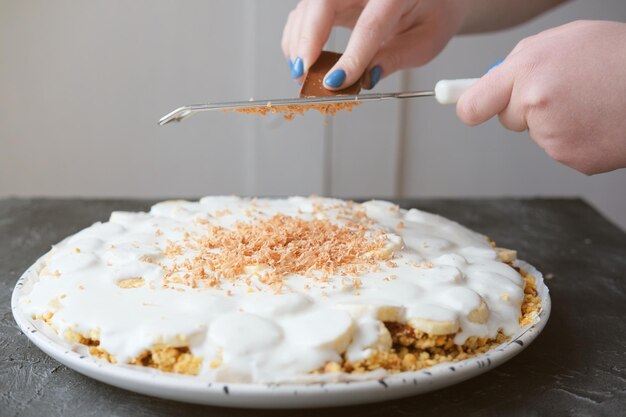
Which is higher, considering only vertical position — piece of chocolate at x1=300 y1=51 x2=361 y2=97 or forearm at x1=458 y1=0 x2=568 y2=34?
forearm at x1=458 y1=0 x2=568 y2=34

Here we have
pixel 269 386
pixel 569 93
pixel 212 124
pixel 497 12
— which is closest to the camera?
pixel 269 386

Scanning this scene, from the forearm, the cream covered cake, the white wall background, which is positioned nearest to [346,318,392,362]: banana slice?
the cream covered cake

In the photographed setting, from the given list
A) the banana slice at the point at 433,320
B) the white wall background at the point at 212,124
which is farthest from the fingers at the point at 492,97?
the white wall background at the point at 212,124

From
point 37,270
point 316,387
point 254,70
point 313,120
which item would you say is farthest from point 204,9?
point 316,387

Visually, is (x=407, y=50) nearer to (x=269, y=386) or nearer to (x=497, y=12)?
(x=497, y=12)

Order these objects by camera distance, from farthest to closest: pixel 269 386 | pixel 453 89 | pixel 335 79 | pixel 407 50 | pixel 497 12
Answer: pixel 497 12, pixel 407 50, pixel 335 79, pixel 453 89, pixel 269 386

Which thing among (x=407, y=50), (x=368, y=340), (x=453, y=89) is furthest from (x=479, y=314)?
(x=407, y=50)

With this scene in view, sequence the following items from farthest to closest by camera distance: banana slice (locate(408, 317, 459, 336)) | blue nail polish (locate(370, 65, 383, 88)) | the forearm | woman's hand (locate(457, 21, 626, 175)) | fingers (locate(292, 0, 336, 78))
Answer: the forearm < blue nail polish (locate(370, 65, 383, 88)) < fingers (locate(292, 0, 336, 78)) < woman's hand (locate(457, 21, 626, 175)) < banana slice (locate(408, 317, 459, 336))

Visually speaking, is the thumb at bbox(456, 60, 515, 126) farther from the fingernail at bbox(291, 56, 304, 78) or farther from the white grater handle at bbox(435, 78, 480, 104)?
the fingernail at bbox(291, 56, 304, 78)

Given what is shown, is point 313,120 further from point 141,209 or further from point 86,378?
point 86,378
